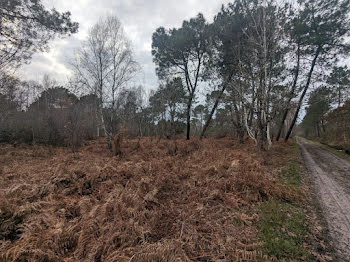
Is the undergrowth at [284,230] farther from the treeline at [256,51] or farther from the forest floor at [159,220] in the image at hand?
the treeline at [256,51]

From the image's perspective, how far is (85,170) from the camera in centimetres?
490

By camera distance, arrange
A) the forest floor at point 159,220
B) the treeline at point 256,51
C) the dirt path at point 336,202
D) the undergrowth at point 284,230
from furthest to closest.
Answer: the treeline at point 256,51 < the dirt path at point 336,202 < the undergrowth at point 284,230 < the forest floor at point 159,220

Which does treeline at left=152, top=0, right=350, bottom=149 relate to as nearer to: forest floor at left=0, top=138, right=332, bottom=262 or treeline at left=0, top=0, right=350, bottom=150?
treeline at left=0, top=0, right=350, bottom=150

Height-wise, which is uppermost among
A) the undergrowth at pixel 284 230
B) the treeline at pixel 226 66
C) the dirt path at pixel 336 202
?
the treeline at pixel 226 66

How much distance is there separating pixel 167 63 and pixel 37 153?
1202 centimetres

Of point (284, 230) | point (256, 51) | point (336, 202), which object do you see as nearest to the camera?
point (284, 230)

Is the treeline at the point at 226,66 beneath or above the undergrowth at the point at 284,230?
above

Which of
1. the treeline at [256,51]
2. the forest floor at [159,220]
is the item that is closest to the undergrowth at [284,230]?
the forest floor at [159,220]

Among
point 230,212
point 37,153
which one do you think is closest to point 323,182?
point 230,212

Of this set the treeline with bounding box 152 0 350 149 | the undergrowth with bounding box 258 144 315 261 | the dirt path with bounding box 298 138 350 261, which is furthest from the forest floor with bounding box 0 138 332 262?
the treeline with bounding box 152 0 350 149

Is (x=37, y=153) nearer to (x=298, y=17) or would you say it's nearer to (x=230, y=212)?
(x=230, y=212)

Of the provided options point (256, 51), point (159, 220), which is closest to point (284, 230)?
point (159, 220)

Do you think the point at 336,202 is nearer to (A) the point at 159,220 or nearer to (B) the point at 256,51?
(A) the point at 159,220

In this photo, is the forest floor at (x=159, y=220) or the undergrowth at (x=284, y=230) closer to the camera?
the forest floor at (x=159, y=220)
